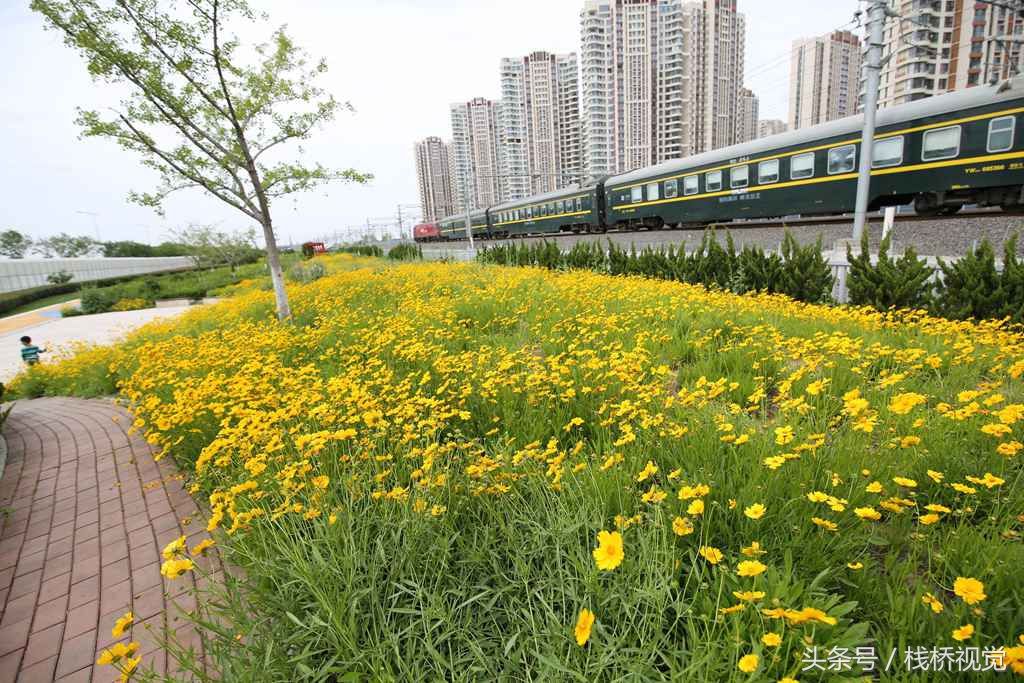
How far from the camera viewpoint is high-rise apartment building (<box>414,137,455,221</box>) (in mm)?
76125

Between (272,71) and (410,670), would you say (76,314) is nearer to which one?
(272,71)

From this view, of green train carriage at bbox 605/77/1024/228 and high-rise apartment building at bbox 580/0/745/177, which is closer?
green train carriage at bbox 605/77/1024/228

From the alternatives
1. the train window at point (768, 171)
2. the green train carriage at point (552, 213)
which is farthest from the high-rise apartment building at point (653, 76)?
the train window at point (768, 171)

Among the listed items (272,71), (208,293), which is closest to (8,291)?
(208,293)

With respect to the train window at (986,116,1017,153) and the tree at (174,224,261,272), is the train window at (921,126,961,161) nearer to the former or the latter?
the train window at (986,116,1017,153)

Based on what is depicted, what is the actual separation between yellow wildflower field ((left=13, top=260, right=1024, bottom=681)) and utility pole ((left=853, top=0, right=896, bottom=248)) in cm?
689

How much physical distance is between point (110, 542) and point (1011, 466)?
5.43 m

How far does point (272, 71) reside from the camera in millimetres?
8953

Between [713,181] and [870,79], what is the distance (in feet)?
20.7

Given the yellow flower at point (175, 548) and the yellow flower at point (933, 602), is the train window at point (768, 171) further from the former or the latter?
the yellow flower at point (175, 548)

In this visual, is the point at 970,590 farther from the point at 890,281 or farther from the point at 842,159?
the point at 842,159

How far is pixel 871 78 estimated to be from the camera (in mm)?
9227

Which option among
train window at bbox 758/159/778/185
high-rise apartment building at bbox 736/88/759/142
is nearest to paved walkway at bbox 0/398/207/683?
train window at bbox 758/159/778/185

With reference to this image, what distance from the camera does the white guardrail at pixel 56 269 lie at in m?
34.5
